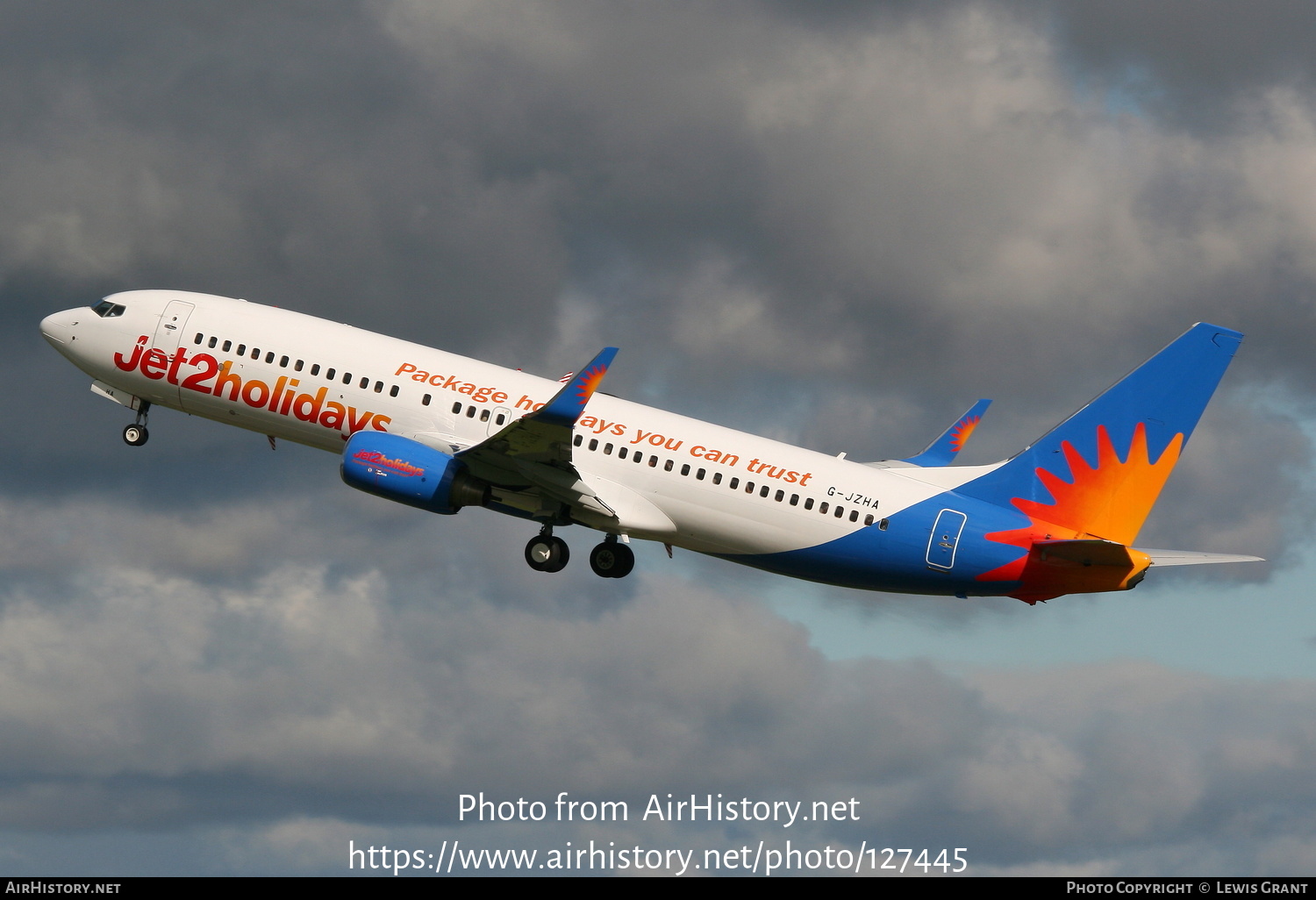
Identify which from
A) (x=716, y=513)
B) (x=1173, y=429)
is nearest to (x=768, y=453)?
(x=716, y=513)

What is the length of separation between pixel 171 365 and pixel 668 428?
768 inches

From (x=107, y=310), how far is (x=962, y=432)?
120ft

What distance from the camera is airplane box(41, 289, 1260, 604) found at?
164 feet

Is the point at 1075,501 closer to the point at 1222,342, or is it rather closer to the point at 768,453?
the point at 1222,342

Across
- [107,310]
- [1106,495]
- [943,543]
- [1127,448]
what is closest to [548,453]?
[943,543]

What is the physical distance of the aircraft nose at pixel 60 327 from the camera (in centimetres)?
5722

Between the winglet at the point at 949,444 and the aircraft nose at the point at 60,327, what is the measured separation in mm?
35130

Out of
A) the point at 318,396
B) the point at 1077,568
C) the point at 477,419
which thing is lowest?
the point at 1077,568

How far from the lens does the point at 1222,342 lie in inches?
2007

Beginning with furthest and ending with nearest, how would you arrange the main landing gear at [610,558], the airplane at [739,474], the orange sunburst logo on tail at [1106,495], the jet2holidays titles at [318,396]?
the main landing gear at [610,558] → the jet2holidays titles at [318,396] → the orange sunburst logo on tail at [1106,495] → the airplane at [739,474]

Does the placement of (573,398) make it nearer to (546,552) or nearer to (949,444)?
(546,552)

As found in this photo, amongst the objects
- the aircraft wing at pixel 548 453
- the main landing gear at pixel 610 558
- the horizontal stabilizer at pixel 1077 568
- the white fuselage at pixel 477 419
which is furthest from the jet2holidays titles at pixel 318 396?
the horizontal stabilizer at pixel 1077 568

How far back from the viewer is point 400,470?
4956 centimetres

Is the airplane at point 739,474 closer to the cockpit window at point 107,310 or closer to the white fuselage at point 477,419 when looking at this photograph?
the white fuselage at point 477,419
